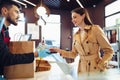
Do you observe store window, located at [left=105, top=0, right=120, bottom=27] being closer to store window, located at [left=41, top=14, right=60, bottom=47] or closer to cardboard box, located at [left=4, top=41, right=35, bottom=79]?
store window, located at [left=41, top=14, right=60, bottom=47]

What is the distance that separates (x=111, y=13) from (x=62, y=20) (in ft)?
11.7

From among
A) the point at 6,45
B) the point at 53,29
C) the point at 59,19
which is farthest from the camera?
the point at 59,19

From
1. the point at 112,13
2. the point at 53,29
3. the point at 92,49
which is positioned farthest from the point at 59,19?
the point at 92,49

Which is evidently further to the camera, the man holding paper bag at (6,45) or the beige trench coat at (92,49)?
the beige trench coat at (92,49)

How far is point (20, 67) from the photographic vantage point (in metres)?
1.47

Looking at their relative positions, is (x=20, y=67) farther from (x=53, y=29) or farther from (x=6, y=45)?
(x=53, y=29)

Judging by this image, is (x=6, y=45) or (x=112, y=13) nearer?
(x=6, y=45)

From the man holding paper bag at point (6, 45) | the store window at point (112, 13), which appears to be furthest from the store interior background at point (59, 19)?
the man holding paper bag at point (6, 45)

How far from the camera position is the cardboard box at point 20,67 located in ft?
4.82

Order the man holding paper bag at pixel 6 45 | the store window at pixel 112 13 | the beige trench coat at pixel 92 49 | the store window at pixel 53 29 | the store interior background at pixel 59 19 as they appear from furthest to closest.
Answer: the store window at pixel 53 29, the store interior background at pixel 59 19, the store window at pixel 112 13, the beige trench coat at pixel 92 49, the man holding paper bag at pixel 6 45

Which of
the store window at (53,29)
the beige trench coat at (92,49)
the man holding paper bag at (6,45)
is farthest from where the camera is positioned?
the store window at (53,29)

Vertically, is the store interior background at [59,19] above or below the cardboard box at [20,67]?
above

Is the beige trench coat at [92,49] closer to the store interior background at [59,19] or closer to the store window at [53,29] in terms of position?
the store interior background at [59,19]

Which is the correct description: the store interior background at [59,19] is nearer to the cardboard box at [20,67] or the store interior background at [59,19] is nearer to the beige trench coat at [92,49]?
the beige trench coat at [92,49]
